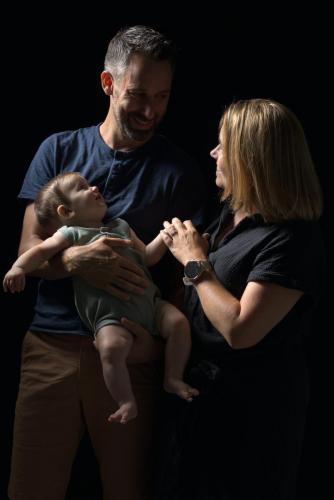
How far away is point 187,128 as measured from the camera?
3.50 m

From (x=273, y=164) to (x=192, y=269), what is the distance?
0.42 meters

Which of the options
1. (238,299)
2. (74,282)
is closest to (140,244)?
(74,282)

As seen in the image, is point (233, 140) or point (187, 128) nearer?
point (233, 140)

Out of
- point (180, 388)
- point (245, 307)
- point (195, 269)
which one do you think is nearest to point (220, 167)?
point (195, 269)

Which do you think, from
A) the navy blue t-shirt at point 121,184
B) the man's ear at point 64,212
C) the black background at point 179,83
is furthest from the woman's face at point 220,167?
the black background at point 179,83

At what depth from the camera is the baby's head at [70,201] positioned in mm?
2639

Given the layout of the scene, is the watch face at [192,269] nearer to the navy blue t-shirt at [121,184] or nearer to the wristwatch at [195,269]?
the wristwatch at [195,269]

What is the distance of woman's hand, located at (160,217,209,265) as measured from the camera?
2.52m

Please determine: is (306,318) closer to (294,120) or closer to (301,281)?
(301,281)

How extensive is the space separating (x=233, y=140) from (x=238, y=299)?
1.69 feet

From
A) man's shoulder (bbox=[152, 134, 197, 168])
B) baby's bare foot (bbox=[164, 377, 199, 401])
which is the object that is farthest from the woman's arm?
man's shoulder (bbox=[152, 134, 197, 168])

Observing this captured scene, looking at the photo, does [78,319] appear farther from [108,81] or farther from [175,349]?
[108,81]

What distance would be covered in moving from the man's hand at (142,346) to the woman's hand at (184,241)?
27 cm

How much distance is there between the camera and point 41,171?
2.87 meters
